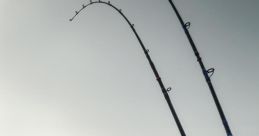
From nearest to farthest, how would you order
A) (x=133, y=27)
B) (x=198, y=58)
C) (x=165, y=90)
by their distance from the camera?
1. (x=165, y=90)
2. (x=198, y=58)
3. (x=133, y=27)

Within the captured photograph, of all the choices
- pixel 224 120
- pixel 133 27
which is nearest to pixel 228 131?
pixel 224 120

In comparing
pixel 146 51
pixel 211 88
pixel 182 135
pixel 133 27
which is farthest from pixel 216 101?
pixel 133 27

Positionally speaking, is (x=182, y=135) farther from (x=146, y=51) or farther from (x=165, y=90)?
(x=146, y=51)

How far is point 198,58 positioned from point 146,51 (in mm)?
1611

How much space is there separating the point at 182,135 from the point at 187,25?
148 inches

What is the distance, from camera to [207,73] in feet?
29.2

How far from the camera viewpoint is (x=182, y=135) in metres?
7.95

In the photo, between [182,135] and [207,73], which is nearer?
[182,135]

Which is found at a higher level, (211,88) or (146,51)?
(146,51)

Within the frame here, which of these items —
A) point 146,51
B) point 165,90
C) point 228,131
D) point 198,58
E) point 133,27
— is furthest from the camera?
point 133,27

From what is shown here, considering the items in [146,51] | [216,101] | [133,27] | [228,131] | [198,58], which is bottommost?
[228,131]

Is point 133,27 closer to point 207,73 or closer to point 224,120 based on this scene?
point 207,73

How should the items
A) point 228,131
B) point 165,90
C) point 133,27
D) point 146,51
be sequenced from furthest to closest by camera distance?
point 133,27 < point 146,51 < point 165,90 < point 228,131

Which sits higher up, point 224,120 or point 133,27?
point 133,27
